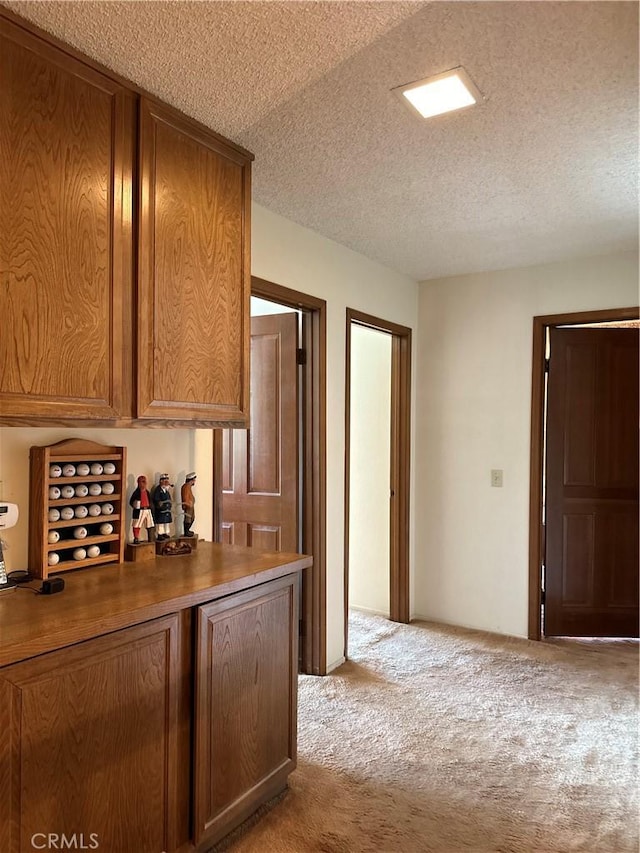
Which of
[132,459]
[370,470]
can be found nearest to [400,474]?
[370,470]

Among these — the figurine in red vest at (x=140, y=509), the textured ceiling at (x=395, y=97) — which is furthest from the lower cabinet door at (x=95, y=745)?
the textured ceiling at (x=395, y=97)

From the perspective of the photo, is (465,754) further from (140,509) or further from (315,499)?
(140,509)

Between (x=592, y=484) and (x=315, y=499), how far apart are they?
6.00ft

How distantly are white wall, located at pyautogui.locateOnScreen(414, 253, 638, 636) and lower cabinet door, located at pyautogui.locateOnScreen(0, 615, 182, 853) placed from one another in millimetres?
2737

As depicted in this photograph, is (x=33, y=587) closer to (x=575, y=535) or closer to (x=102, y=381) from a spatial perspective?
(x=102, y=381)

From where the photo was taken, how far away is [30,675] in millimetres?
1346

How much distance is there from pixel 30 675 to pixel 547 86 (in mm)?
2128

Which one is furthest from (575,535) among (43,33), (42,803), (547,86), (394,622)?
(43,33)

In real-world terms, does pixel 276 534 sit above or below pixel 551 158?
below

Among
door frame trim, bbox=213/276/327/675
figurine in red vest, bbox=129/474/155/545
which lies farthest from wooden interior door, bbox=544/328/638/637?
figurine in red vest, bbox=129/474/155/545

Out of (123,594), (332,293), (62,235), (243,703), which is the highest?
(332,293)

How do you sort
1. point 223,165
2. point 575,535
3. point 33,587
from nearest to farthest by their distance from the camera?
point 33,587 < point 223,165 < point 575,535

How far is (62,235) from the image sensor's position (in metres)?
1.65

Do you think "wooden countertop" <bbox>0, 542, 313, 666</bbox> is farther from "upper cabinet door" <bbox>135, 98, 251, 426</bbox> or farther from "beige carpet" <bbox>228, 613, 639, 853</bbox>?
"beige carpet" <bbox>228, 613, 639, 853</bbox>
